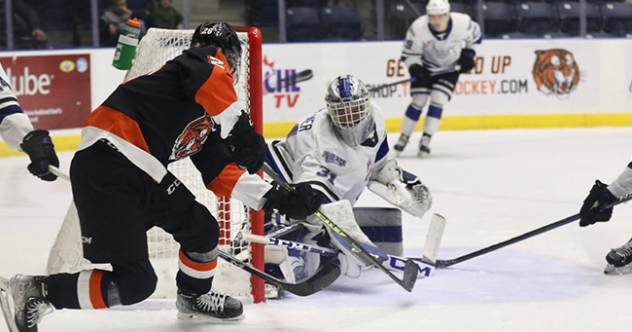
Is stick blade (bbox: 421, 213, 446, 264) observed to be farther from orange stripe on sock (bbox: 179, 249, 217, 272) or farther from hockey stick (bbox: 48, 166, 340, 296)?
orange stripe on sock (bbox: 179, 249, 217, 272)

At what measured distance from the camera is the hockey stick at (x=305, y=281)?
107 inches

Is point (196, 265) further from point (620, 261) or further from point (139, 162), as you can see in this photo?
point (620, 261)

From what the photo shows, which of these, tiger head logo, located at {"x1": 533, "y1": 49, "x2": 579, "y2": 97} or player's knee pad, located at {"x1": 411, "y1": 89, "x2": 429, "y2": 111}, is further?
tiger head logo, located at {"x1": 533, "y1": 49, "x2": 579, "y2": 97}

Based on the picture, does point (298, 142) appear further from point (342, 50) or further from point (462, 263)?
point (342, 50)

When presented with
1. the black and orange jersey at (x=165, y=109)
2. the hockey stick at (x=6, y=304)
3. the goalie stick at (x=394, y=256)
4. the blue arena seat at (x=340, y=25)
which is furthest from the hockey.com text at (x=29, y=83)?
the black and orange jersey at (x=165, y=109)

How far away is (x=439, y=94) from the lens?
22.0 ft

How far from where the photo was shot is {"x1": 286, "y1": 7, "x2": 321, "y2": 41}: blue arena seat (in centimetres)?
772

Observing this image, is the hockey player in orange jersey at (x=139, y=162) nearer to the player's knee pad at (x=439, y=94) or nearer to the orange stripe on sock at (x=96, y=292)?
the orange stripe on sock at (x=96, y=292)

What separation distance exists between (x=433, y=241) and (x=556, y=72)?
5364 mm

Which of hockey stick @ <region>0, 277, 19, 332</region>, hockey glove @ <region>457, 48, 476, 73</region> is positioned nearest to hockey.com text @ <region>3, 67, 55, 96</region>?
hockey glove @ <region>457, 48, 476, 73</region>

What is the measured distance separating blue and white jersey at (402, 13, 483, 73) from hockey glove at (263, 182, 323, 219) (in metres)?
4.37

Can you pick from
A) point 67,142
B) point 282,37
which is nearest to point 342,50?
point 282,37

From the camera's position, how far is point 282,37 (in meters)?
7.67

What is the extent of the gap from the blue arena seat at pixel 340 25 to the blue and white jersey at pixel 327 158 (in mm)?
4673
